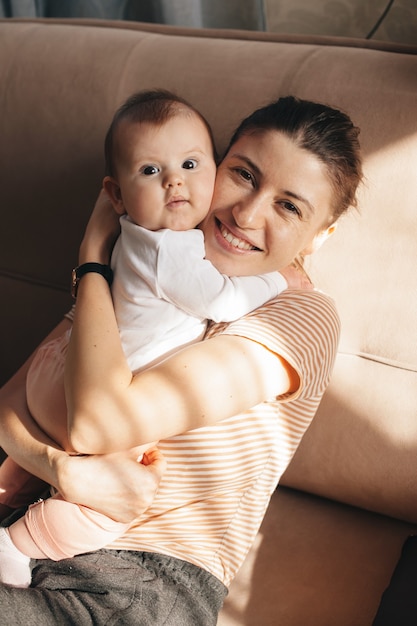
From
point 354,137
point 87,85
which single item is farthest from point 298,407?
point 87,85

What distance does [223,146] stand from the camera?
139 centimetres

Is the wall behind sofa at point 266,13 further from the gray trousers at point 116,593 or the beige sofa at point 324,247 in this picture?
the gray trousers at point 116,593

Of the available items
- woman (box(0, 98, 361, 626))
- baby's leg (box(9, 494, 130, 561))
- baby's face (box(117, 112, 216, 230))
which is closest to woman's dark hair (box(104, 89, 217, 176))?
baby's face (box(117, 112, 216, 230))

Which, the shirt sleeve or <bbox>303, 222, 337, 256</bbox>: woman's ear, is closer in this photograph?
the shirt sleeve

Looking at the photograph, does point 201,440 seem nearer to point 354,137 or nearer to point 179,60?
point 354,137

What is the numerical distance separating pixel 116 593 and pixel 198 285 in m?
0.50

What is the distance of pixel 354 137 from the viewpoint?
4.05ft

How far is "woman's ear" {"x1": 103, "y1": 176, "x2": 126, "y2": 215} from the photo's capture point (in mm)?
1297

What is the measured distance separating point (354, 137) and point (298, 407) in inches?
18.3

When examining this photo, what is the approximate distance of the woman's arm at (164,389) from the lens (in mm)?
1077

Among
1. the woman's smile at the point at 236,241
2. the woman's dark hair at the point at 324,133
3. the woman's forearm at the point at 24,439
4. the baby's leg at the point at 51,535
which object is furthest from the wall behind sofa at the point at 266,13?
the baby's leg at the point at 51,535

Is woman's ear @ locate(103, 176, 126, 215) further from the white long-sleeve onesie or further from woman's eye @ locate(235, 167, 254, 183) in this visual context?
woman's eye @ locate(235, 167, 254, 183)

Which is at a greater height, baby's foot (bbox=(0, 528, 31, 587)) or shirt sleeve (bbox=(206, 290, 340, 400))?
shirt sleeve (bbox=(206, 290, 340, 400))

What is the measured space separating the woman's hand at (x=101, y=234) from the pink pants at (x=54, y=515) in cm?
16
